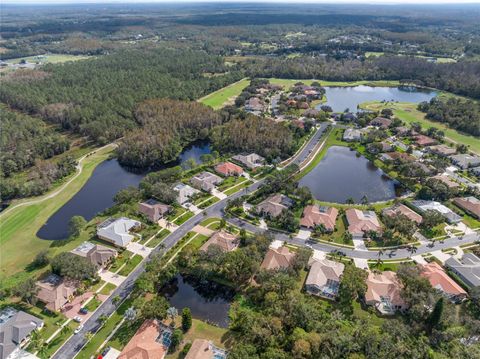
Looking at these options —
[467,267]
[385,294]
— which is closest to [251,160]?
[385,294]

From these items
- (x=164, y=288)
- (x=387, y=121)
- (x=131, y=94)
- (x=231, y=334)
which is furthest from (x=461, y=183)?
(x=131, y=94)

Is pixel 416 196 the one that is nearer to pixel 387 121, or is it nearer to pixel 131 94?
pixel 387 121

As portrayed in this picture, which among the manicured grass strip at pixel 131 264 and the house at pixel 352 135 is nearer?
the manicured grass strip at pixel 131 264

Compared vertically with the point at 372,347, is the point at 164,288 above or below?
below

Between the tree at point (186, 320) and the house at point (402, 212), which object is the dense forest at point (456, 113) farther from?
the tree at point (186, 320)

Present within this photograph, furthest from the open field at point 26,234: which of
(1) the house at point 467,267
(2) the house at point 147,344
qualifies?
(1) the house at point 467,267
